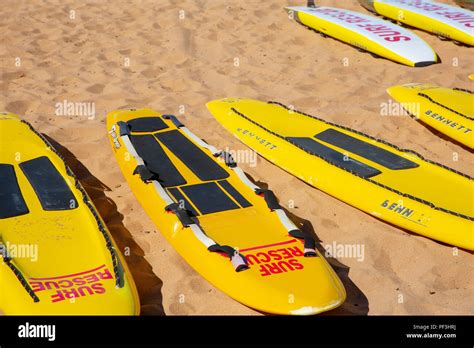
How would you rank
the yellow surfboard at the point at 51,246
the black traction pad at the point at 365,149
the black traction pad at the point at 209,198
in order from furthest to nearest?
the black traction pad at the point at 365,149
the black traction pad at the point at 209,198
the yellow surfboard at the point at 51,246

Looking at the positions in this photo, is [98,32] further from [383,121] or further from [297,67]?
[383,121]

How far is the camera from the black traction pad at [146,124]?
614cm

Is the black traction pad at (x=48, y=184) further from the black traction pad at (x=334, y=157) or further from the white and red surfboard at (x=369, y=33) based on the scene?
the white and red surfboard at (x=369, y=33)

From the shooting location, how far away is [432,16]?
9.38m

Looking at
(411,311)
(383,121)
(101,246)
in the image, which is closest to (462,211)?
(411,311)

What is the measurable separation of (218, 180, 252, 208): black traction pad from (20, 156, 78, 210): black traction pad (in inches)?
48.2

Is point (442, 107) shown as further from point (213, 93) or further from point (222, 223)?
point (222, 223)

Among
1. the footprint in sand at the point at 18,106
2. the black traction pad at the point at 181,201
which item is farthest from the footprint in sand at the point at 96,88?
the black traction pad at the point at 181,201

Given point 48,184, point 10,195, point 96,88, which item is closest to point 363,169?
point 48,184

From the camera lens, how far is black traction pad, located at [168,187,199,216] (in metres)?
4.62

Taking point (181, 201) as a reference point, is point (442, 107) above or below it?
above

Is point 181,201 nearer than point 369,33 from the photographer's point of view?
Yes

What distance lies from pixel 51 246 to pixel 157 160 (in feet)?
5.32
